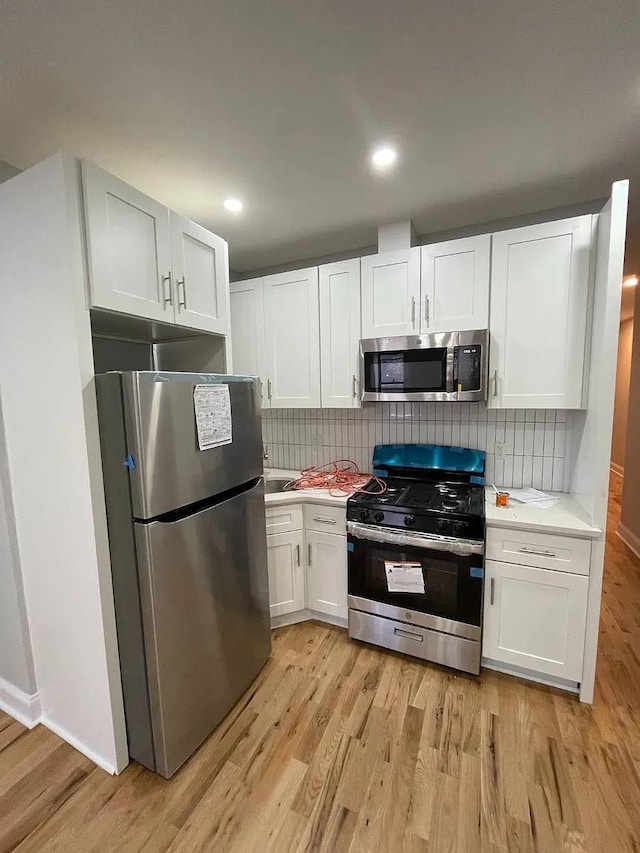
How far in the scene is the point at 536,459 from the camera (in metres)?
2.29

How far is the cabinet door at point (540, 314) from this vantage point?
1.82 metres

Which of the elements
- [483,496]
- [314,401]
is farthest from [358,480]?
[483,496]

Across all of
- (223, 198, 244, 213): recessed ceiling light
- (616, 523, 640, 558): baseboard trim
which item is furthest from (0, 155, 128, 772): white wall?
(616, 523, 640, 558): baseboard trim

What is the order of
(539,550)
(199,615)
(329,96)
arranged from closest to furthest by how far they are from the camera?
(329,96) < (199,615) < (539,550)

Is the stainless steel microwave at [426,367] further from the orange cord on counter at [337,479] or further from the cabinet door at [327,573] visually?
the cabinet door at [327,573]

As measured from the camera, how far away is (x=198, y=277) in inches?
69.8

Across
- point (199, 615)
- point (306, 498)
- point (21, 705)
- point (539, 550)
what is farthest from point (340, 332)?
point (21, 705)

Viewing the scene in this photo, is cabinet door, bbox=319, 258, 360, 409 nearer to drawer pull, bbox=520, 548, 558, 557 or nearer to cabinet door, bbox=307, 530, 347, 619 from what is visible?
cabinet door, bbox=307, 530, 347, 619

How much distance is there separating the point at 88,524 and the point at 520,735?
6.79 ft

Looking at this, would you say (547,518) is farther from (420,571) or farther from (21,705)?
(21,705)

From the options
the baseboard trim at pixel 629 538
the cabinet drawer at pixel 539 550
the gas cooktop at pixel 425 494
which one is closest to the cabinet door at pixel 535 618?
the cabinet drawer at pixel 539 550

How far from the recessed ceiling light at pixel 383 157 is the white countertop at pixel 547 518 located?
183 centimetres

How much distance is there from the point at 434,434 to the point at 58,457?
2180 mm

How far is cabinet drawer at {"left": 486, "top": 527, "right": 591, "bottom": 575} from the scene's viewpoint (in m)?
1.71
